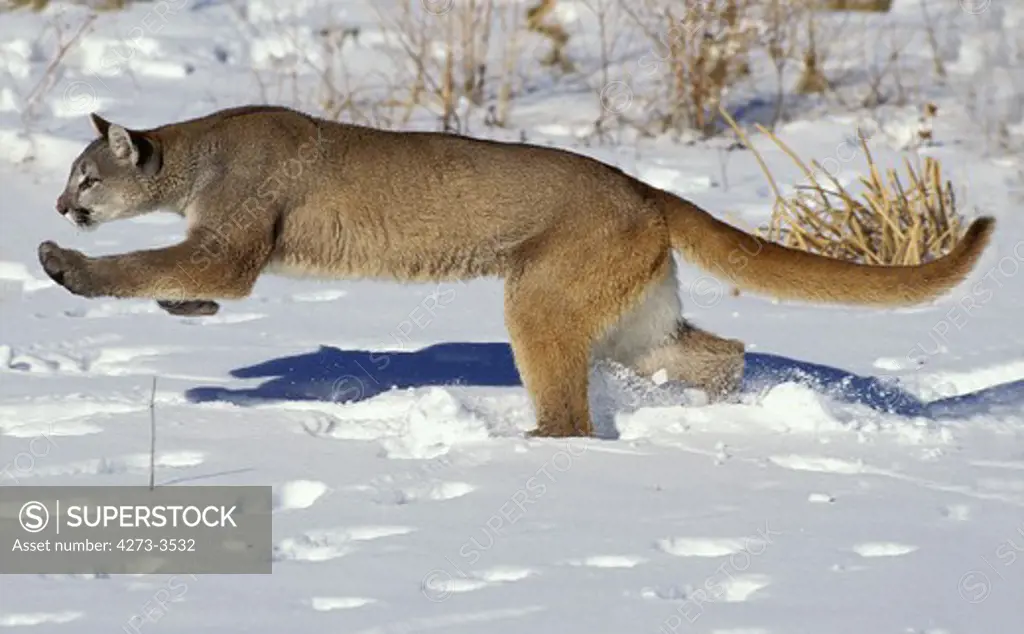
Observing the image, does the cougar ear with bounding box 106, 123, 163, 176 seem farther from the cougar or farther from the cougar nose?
the cougar nose

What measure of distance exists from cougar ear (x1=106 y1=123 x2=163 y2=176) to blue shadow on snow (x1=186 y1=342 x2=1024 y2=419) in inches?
33.0

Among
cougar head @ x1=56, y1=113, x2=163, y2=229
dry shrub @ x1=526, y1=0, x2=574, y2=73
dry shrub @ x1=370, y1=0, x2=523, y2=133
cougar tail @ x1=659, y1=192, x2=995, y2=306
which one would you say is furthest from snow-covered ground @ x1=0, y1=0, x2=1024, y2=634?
dry shrub @ x1=526, y1=0, x2=574, y2=73

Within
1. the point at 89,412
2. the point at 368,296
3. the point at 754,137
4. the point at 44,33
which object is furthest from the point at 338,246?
the point at 44,33

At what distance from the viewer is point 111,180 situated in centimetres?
632

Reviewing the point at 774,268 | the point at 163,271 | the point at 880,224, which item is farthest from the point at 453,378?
the point at 880,224

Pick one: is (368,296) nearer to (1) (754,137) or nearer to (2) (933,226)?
(2) (933,226)

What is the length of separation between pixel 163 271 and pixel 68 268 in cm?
33

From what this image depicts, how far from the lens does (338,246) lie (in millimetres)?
6156

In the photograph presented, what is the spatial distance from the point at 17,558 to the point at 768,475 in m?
2.23

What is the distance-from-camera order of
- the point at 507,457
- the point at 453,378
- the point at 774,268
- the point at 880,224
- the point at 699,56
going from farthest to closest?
the point at 699,56
the point at 880,224
the point at 453,378
the point at 774,268
the point at 507,457

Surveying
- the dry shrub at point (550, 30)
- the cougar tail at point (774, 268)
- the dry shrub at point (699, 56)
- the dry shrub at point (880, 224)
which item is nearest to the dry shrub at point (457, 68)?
the dry shrub at point (550, 30)

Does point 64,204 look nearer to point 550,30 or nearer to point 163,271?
point 163,271

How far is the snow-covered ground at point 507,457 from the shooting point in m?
4.16

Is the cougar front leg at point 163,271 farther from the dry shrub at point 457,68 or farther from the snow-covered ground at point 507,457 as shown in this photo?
the dry shrub at point 457,68
